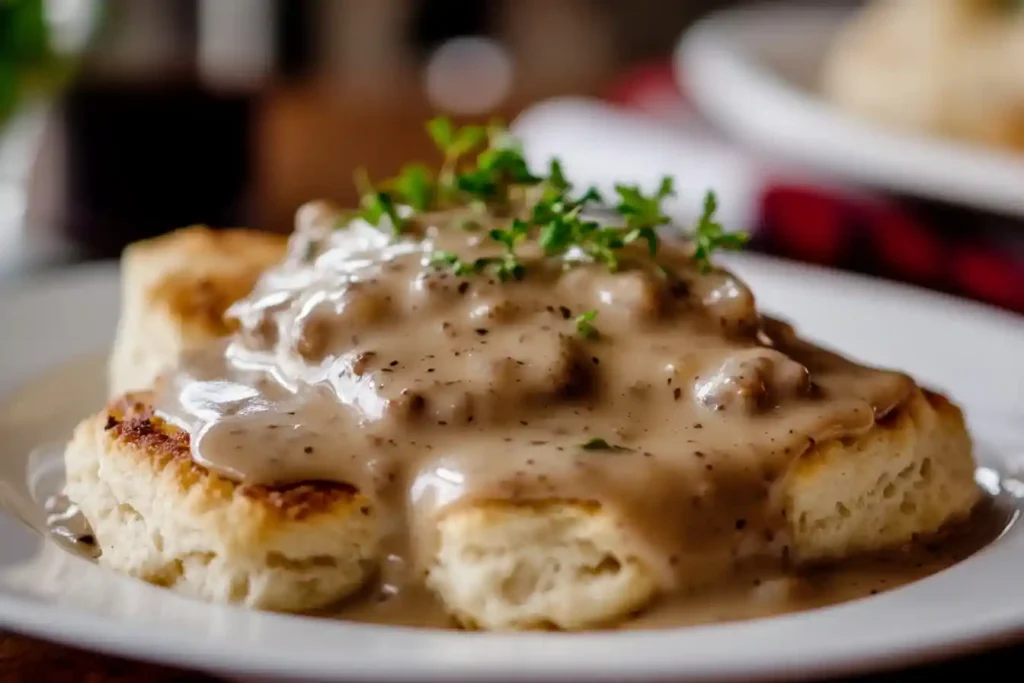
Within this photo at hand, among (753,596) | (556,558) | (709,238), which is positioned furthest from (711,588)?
(709,238)

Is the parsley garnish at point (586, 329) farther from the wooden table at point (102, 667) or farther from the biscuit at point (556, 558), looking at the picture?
the wooden table at point (102, 667)

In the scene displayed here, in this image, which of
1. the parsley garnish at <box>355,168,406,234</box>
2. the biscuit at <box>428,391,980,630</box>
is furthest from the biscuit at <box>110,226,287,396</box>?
the biscuit at <box>428,391,980,630</box>

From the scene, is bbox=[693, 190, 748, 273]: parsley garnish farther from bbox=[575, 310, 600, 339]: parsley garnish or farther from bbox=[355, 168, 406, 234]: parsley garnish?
bbox=[355, 168, 406, 234]: parsley garnish

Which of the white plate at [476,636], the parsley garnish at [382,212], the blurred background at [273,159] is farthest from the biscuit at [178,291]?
the blurred background at [273,159]

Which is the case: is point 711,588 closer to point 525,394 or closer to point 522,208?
point 525,394

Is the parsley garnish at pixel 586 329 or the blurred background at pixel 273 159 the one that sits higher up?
the parsley garnish at pixel 586 329

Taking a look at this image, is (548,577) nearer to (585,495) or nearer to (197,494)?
(585,495)

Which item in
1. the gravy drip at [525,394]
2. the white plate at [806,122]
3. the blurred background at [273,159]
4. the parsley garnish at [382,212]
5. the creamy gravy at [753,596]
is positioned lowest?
the blurred background at [273,159]

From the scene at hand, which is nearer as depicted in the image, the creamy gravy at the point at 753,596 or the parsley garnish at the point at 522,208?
the creamy gravy at the point at 753,596
